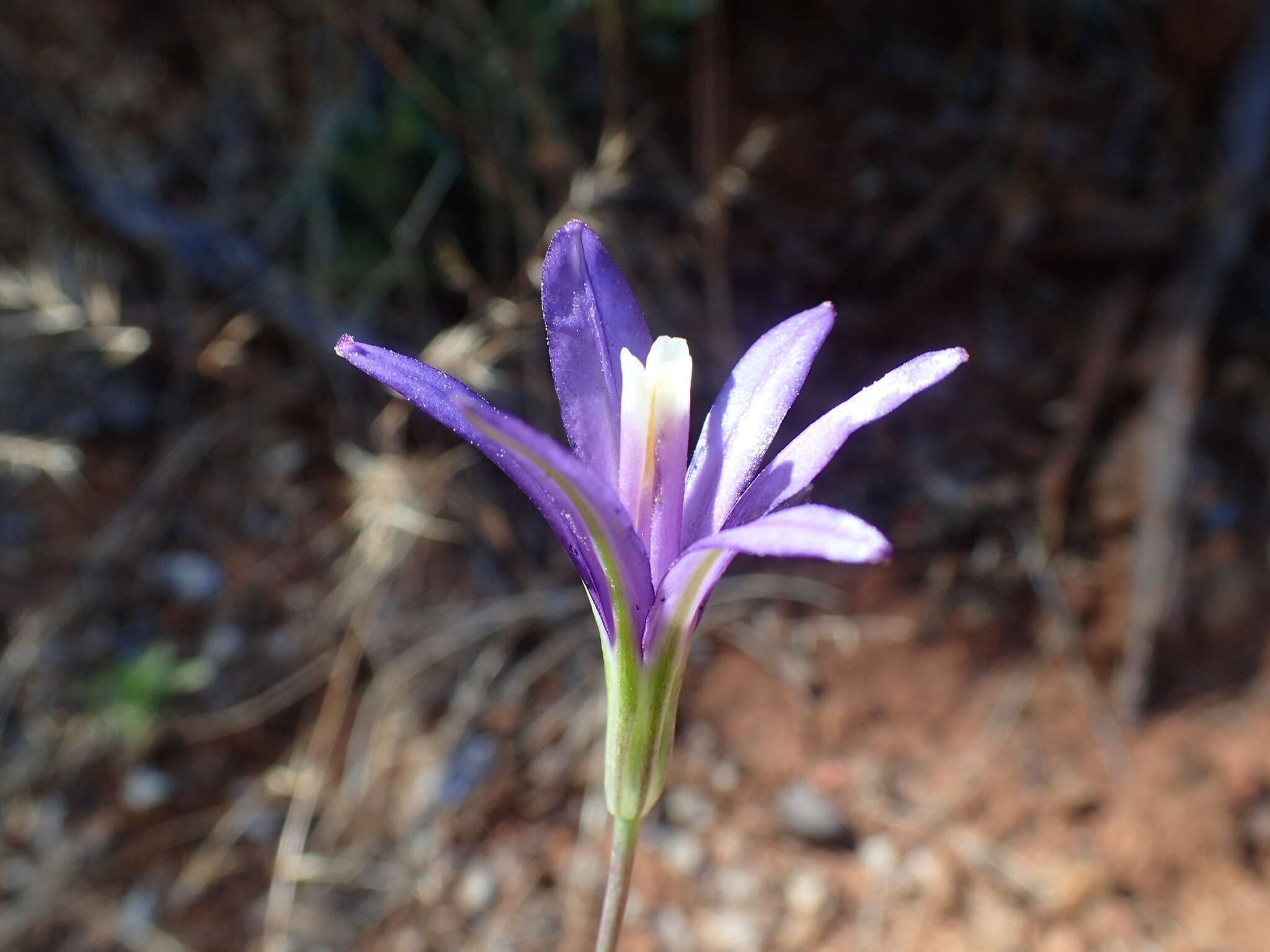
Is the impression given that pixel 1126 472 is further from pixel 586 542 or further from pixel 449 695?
pixel 586 542

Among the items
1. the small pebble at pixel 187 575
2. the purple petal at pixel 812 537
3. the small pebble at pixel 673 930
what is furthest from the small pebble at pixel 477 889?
the purple petal at pixel 812 537

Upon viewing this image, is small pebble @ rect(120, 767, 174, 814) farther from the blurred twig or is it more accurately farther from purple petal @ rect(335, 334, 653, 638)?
the blurred twig

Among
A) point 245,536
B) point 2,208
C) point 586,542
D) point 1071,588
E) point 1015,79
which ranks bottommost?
point 586,542

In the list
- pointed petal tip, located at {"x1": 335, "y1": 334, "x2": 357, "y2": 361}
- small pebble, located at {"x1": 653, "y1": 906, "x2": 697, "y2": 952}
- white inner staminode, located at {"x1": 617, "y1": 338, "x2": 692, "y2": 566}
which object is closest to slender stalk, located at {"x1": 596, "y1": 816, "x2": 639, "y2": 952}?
white inner staminode, located at {"x1": 617, "y1": 338, "x2": 692, "y2": 566}

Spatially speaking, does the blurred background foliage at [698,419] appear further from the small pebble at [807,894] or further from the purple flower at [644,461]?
the purple flower at [644,461]

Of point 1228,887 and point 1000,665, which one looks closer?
point 1228,887

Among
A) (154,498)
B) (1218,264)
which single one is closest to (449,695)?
(154,498)

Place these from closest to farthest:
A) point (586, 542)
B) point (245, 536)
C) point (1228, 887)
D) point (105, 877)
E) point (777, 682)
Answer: point (586, 542) → point (1228, 887) → point (105, 877) → point (777, 682) → point (245, 536)
